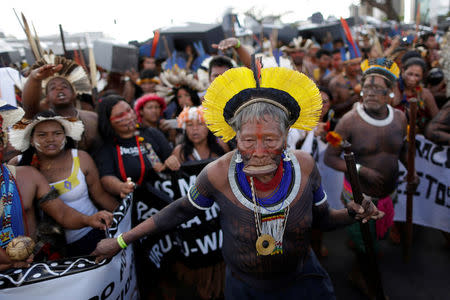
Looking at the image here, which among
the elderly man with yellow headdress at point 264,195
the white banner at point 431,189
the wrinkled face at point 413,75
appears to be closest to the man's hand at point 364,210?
the elderly man with yellow headdress at point 264,195

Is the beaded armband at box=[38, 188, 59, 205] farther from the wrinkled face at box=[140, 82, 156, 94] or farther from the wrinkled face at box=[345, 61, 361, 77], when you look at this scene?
the wrinkled face at box=[345, 61, 361, 77]

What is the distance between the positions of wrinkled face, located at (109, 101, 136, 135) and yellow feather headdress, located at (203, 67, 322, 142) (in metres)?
1.74

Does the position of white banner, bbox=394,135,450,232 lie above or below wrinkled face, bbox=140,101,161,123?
below

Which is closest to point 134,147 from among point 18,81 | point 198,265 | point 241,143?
point 198,265

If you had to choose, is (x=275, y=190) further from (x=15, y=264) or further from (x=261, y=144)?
(x=15, y=264)

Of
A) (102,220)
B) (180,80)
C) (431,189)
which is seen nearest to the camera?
(102,220)

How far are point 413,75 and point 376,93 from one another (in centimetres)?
170

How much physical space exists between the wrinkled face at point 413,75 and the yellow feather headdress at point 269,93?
3522mm

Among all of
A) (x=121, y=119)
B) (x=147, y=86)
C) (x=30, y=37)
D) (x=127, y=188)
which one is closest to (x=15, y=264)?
(x=127, y=188)

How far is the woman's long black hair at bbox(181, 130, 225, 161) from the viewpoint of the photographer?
10.8ft

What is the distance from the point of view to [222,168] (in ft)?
6.42

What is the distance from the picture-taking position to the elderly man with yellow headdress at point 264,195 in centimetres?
170

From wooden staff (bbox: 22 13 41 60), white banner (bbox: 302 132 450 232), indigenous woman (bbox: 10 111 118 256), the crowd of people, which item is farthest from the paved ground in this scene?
wooden staff (bbox: 22 13 41 60)

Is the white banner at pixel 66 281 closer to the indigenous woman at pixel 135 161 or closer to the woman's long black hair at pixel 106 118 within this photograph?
the indigenous woman at pixel 135 161
